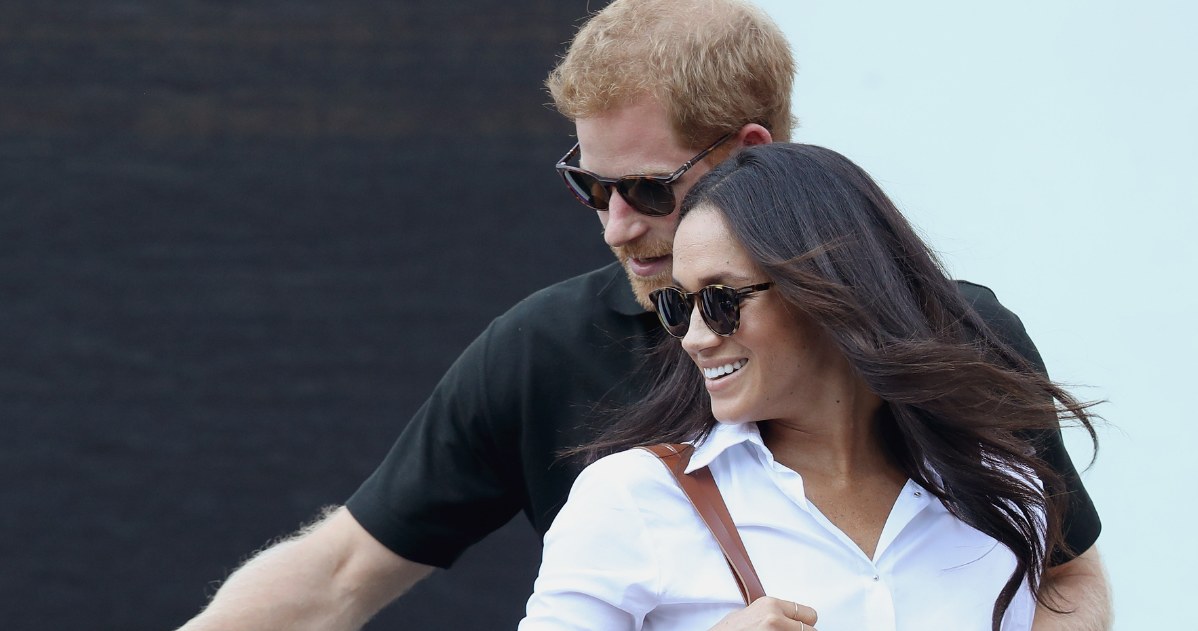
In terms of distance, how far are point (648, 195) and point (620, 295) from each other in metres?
0.20

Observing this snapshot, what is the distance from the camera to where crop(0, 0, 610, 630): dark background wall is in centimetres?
331

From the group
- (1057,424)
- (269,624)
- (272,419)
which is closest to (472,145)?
(272,419)

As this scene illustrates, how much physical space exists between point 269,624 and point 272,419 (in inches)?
66.6

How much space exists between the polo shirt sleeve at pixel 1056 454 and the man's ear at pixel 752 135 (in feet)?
1.11

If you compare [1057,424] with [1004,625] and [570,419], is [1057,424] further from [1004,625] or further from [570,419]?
[570,419]

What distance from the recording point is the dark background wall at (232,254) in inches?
130

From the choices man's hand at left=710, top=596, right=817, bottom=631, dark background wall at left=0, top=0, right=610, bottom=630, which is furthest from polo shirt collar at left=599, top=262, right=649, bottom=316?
dark background wall at left=0, top=0, right=610, bottom=630

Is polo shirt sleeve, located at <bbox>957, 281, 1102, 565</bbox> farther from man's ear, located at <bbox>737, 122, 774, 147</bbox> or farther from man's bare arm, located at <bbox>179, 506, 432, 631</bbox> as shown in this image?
man's bare arm, located at <bbox>179, 506, 432, 631</bbox>

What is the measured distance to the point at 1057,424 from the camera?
4.89ft

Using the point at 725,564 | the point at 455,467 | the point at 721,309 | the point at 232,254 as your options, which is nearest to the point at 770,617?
the point at 725,564

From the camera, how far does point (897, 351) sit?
131 cm

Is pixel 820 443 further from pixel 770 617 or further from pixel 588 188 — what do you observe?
pixel 588 188

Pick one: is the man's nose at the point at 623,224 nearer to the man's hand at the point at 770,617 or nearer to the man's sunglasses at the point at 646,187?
the man's sunglasses at the point at 646,187

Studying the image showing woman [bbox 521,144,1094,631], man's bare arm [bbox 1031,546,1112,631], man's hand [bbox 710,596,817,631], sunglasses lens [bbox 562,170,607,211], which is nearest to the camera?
man's hand [bbox 710,596,817,631]
